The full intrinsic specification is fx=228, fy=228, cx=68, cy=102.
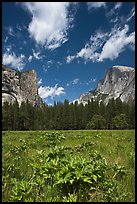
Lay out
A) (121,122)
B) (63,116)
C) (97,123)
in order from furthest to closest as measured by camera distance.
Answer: (63,116) < (97,123) < (121,122)

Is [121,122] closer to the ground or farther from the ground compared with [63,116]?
closer to the ground

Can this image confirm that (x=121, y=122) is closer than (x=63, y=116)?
Yes

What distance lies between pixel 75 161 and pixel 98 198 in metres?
0.94

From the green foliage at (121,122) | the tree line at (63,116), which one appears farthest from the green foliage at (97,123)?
the green foliage at (121,122)

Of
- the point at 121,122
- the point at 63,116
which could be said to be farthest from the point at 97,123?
the point at 63,116

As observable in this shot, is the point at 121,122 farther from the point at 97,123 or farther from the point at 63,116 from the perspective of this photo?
the point at 63,116

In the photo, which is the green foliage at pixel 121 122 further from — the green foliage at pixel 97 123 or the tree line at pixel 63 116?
the green foliage at pixel 97 123

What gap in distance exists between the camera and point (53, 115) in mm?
127562

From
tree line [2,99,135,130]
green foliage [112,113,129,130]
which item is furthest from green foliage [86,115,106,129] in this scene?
green foliage [112,113,129,130]

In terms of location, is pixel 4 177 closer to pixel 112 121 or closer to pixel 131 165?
pixel 131 165

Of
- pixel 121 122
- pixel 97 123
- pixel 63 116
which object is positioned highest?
pixel 63 116

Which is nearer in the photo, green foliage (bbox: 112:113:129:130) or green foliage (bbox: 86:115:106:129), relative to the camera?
green foliage (bbox: 112:113:129:130)

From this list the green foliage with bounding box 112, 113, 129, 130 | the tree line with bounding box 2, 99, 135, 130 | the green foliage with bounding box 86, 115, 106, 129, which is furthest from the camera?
the tree line with bounding box 2, 99, 135, 130

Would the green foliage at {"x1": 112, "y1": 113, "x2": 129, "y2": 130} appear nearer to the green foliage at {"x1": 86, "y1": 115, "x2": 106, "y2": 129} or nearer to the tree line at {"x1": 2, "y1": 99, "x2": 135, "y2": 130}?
the tree line at {"x1": 2, "y1": 99, "x2": 135, "y2": 130}
